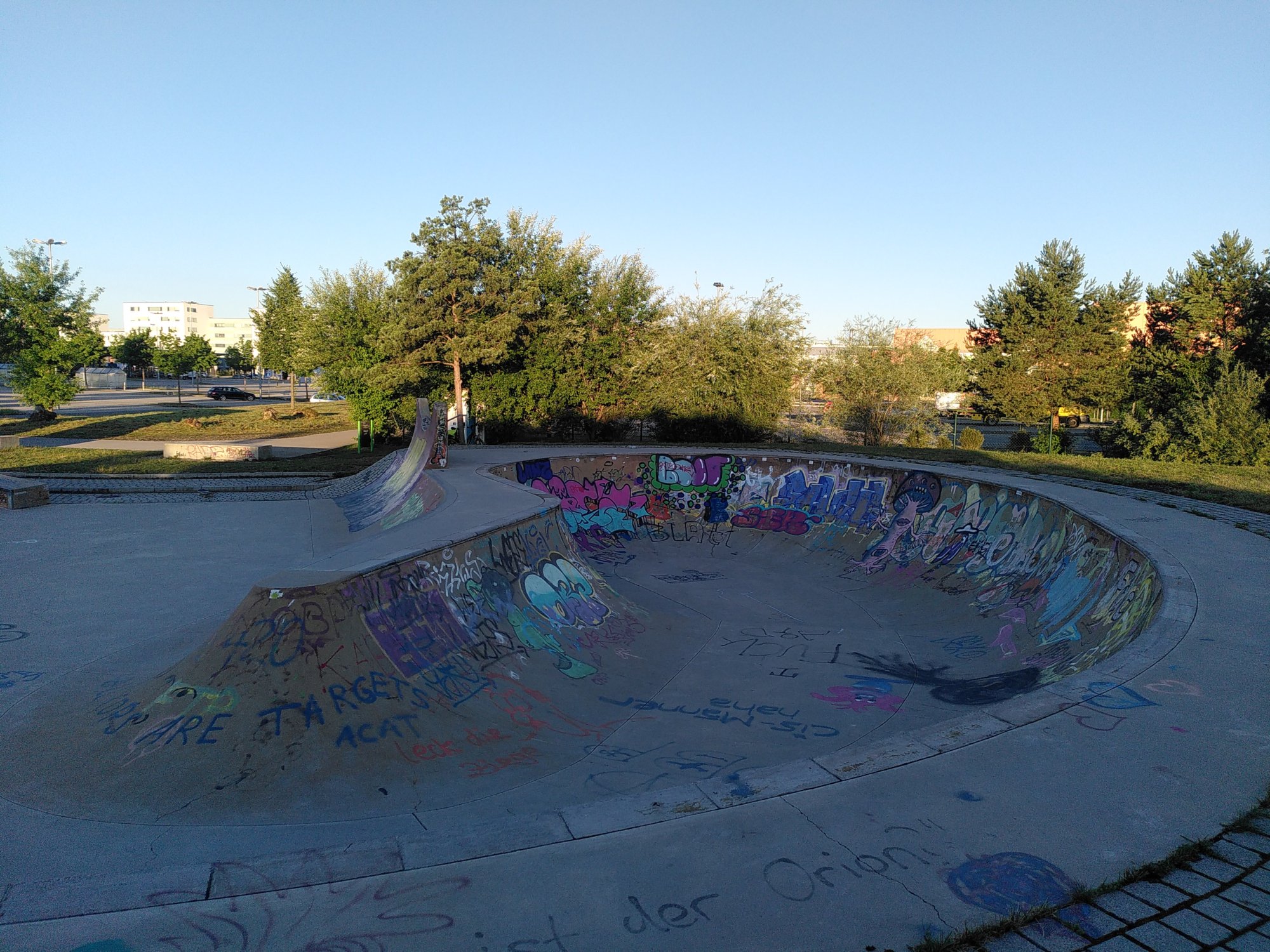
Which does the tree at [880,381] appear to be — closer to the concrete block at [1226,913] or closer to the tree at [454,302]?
the tree at [454,302]

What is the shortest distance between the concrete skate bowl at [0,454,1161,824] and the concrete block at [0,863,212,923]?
1.25m

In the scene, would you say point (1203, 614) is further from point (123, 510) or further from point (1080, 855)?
point (123, 510)

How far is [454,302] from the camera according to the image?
27.4 m

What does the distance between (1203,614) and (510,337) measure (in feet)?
75.6

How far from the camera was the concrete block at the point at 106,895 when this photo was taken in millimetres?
3816

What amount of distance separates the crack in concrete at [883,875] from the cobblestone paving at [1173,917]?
0.20 meters

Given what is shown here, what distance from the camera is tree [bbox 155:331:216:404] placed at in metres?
58.4

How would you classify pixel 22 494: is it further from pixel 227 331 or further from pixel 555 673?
pixel 227 331

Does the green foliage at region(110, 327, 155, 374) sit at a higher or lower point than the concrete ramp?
higher

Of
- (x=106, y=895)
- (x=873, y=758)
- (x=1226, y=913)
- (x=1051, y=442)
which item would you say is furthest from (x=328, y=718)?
(x=1051, y=442)

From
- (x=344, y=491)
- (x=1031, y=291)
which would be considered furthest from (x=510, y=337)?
(x=1031, y=291)

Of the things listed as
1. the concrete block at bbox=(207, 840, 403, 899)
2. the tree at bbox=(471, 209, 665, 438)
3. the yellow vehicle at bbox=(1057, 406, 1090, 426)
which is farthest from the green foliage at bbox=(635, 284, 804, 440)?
the concrete block at bbox=(207, 840, 403, 899)

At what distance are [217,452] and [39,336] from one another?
542 inches

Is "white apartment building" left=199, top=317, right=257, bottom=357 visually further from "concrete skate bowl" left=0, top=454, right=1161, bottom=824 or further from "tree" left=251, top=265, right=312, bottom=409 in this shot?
"concrete skate bowl" left=0, top=454, right=1161, bottom=824
